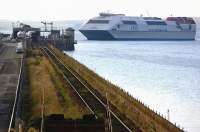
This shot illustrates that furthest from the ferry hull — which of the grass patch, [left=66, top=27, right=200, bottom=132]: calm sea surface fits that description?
the grass patch

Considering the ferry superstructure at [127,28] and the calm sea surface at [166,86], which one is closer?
the calm sea surface at [166,86]

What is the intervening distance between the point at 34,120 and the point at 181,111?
19.7 meters

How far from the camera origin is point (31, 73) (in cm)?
4834

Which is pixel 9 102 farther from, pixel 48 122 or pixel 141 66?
pixel 141 66

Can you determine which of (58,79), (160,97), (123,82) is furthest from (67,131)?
(123,82)

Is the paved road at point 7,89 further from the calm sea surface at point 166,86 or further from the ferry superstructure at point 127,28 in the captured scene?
the ferry superstructure at point 127,28

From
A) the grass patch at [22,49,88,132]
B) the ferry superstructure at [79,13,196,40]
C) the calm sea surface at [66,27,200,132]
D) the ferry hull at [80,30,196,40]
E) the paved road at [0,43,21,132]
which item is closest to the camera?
the paved road at [0,43,21,132]

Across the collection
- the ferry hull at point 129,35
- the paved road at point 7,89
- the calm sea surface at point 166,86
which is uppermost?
the paved road at point 7,89

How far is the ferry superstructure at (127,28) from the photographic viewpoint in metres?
188

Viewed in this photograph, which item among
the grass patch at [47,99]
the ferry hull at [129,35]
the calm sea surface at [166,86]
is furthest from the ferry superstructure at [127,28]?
the grass patch at [47,99]

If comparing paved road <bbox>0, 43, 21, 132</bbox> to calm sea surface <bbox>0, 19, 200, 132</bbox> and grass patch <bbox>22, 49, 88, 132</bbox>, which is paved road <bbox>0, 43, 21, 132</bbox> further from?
calm sea surface <bbox>0, 19, 200, 132</bbox>

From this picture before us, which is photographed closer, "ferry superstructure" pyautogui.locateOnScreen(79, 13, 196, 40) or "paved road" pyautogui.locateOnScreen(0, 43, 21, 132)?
"paved road" pyautogui.locateOnScreen(0, 43, 21, 132)

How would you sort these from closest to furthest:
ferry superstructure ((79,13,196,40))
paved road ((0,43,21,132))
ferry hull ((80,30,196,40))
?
1. paved road ((0,43,21,132))
2. ferry superstructure ((79,13,196,40))
3. ferry hull ((80,30,196,40))

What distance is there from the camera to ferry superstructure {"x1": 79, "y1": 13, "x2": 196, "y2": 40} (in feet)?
615
